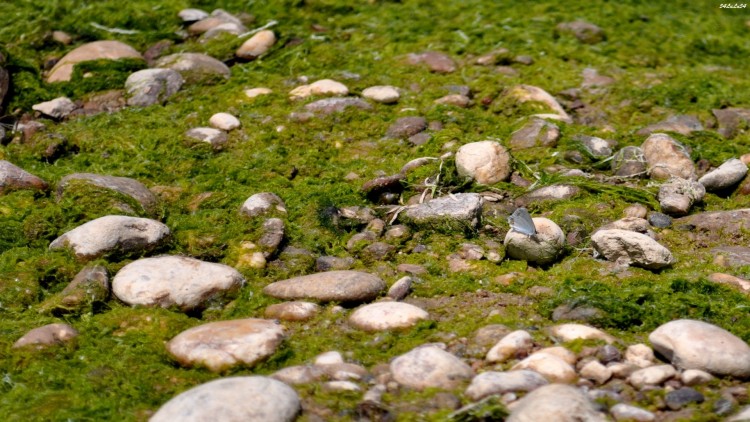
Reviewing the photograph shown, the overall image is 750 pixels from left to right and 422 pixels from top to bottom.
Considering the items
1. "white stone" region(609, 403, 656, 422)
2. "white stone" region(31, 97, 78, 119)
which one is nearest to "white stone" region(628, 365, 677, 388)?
"white stone" region(609, 403, 656, 422)

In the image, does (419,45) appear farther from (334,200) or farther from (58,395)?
(58,395)

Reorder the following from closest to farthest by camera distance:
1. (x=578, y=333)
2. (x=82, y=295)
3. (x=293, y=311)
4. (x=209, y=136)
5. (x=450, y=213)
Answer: (x=578, y=333), (x=293, y=311), (x=82, y=295), (x=450, y=213), (x=209, y=136)

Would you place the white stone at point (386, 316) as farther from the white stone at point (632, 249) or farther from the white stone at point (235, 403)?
the white stone at point (632, 249)

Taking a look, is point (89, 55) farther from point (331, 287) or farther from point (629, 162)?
point (629, 162)

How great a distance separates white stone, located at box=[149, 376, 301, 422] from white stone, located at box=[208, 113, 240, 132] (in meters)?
3.89

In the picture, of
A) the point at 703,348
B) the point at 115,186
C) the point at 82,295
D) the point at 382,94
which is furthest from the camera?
the point at 382,94

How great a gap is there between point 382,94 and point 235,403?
4.71 m

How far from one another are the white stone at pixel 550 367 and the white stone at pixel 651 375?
0.27 meters

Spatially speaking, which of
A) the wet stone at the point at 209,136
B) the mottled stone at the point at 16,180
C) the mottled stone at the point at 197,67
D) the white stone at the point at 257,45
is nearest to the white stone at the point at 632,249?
the wet stone at the point at 209,136

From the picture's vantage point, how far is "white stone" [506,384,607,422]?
3551 millimetres

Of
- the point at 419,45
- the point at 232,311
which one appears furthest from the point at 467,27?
the point at 232,311

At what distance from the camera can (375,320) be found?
15.5 ft

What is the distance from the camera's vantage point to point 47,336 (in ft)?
15.0

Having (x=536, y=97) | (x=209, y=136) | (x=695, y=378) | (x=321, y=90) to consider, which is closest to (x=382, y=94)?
(x=321, y=90)
